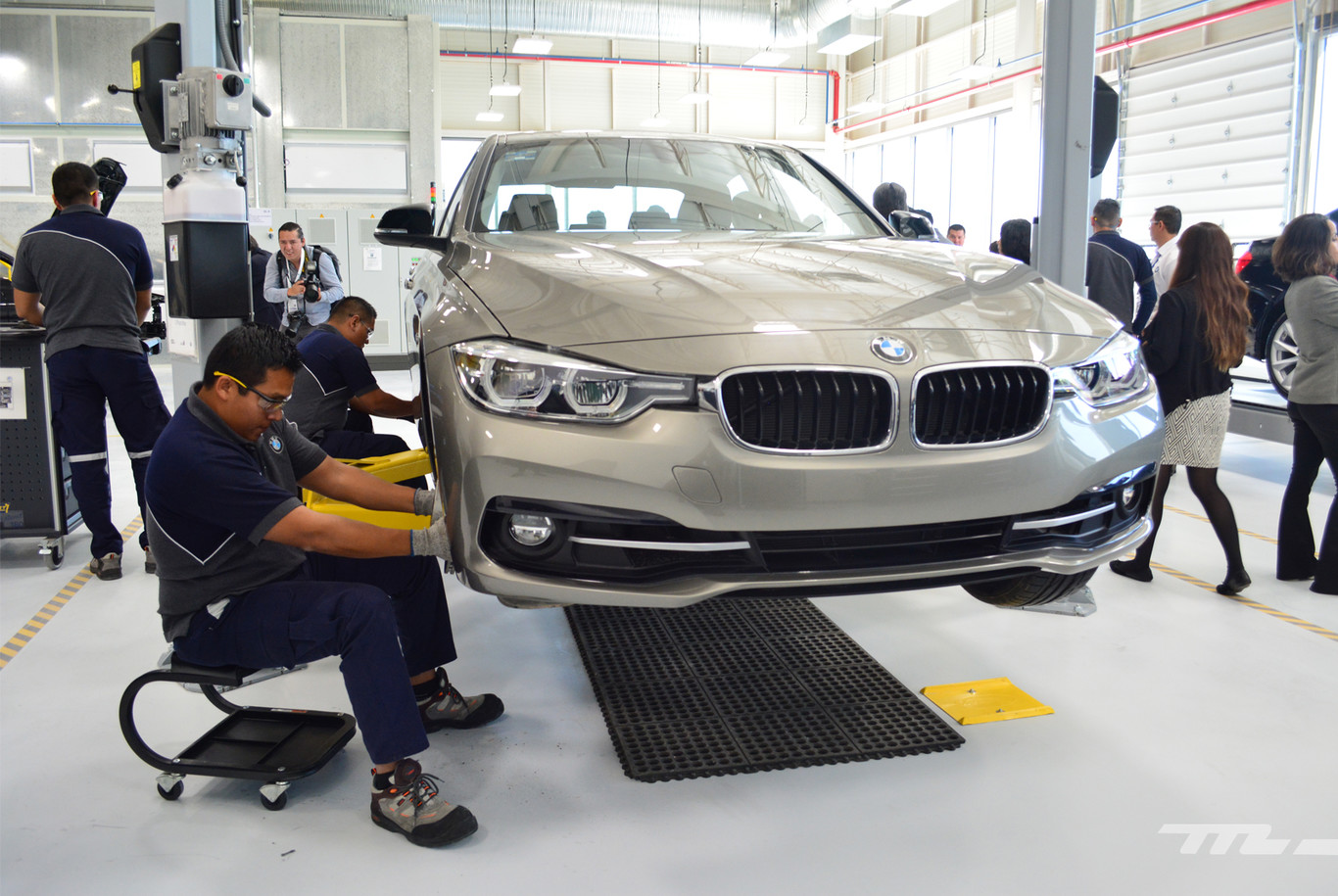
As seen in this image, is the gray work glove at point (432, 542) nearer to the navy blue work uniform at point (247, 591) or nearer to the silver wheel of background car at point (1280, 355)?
the navy blue work uniform at point (247, 591)

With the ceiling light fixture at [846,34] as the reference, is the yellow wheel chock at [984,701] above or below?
below

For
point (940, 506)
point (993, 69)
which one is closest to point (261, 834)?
point (940, 506)

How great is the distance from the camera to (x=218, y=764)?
2207 millimetres

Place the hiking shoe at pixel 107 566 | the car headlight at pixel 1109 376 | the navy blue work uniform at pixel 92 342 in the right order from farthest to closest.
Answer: the hiking shoe at pixel 107 566 < the navy blue work uniform at pixel 92 342 < the car headlight at pixel 1109 376

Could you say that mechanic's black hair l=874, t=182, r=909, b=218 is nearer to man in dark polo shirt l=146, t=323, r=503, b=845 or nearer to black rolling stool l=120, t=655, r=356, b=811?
man in dark polo shirt l=146, t=323, r=503, b=845

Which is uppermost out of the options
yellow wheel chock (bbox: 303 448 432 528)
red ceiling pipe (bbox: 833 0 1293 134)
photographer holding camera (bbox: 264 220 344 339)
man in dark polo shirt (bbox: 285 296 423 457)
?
red ceiling pipe (bbox: 833 0 1293 134)

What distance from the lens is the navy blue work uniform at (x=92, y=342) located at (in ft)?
12.3

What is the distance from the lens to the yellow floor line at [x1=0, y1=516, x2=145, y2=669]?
3.13m

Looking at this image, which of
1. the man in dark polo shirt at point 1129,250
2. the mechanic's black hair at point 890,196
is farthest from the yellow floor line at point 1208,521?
the mechanic's black hair at point 890,196

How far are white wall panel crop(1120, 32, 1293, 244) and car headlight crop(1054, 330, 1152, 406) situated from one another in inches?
351

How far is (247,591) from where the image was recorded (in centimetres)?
222

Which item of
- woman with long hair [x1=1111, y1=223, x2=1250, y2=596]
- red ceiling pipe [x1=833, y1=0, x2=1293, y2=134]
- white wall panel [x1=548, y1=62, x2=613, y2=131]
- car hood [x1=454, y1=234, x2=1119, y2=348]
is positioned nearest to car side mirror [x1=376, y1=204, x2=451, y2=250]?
car hood [x1=454, y1=234, x2=1119, y2=348]

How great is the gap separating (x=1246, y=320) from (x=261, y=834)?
372cm

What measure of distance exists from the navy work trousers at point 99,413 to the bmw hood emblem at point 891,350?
3012 millimetres
